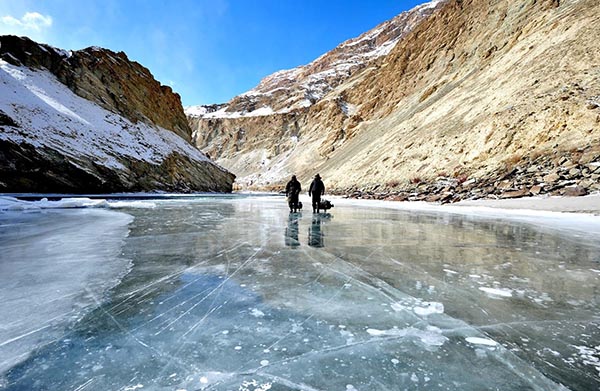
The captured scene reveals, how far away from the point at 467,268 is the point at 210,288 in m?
3.55

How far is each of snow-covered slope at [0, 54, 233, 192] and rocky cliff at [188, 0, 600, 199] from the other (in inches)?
848

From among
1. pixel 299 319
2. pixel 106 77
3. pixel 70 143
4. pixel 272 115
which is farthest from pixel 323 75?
pixel 299 319

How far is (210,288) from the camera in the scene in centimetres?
352

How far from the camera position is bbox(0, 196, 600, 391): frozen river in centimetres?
188

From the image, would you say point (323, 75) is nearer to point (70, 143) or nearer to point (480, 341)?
point (70, 143)

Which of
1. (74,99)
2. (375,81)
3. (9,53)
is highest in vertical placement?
(375,81)

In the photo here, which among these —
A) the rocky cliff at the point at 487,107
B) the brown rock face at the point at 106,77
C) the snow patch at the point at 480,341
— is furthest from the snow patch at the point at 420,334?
the brown rock face at the point at 106,77

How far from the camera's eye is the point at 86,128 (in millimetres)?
28625

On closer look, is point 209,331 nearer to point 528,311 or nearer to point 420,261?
point 528,311

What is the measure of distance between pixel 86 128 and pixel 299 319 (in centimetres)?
3383

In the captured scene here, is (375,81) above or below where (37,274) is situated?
above

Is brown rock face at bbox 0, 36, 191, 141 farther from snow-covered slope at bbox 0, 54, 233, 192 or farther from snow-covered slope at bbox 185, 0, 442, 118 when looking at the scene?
snow-covered slope at bbox 185, 0, 442, 118

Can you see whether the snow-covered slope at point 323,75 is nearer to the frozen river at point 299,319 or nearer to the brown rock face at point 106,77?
the brown rock face at point 106,77

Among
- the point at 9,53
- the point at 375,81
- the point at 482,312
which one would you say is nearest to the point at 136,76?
the point at 9,53
